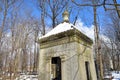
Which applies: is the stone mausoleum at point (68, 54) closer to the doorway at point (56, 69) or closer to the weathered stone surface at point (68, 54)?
the weathered stone surface at point (68, 54)

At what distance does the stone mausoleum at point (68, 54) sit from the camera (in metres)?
4.48

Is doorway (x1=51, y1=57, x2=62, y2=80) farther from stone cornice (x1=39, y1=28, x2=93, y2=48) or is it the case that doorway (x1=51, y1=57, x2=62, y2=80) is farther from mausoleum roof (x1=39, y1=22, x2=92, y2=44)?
mausoleum roof (x1=39, y1=22, x2=92, y2=44)

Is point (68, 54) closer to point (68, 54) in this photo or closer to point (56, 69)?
point (68, 54)

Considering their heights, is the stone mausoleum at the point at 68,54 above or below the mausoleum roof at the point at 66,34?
below

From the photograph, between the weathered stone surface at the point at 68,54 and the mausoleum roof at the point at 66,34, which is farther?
the mausoleum roof at the point at 66,34

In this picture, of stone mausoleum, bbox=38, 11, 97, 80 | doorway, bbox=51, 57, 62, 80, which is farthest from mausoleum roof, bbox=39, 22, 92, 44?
doorway, bbox=51, 57, 62, 80

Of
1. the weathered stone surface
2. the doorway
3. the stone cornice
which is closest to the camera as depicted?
the weathered stone surface

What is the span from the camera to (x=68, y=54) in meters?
4.66

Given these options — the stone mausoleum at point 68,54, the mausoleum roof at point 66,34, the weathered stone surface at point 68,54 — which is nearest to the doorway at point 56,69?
the stone mausoleum at point 68,54

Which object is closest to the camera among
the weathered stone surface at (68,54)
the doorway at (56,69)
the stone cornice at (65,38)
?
the weathered stone surface at (68,54)

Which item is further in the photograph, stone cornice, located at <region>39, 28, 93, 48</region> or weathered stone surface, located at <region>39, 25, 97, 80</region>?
stone cornice, located at <region>39, 28, 93, 48</region>

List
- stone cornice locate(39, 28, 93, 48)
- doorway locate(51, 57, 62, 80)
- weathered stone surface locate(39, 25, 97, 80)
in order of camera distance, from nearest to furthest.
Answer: weathered stone surface locate(39, 25, 97, 80), stone cornice locate(39, 28, 93, 48), doorway locate(51, 57, 62, 80)

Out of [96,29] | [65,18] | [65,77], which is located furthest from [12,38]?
[65,77]

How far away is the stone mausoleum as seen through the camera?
4.48 metres
